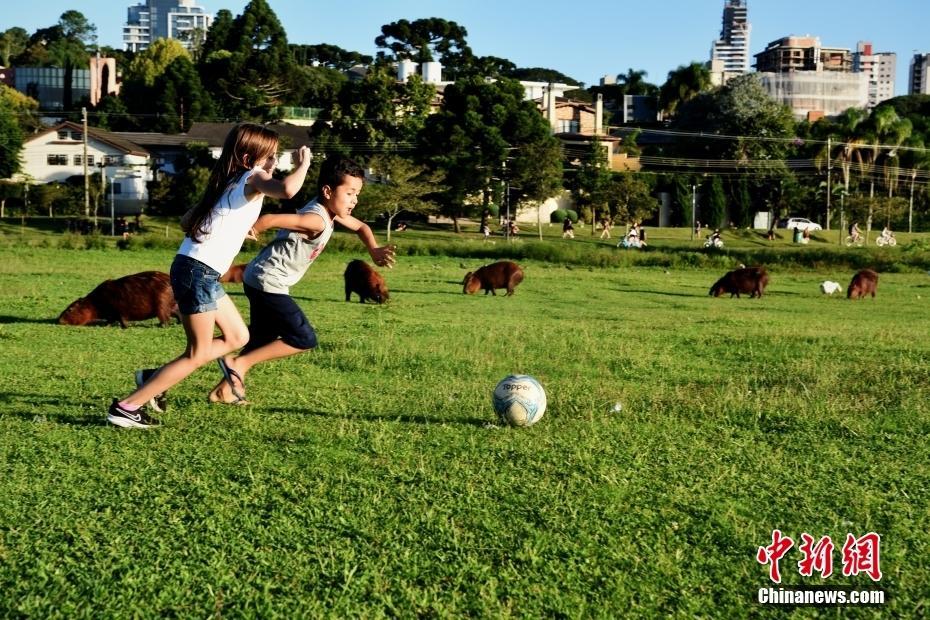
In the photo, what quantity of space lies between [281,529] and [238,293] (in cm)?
1652

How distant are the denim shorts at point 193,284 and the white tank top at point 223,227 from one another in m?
0.04

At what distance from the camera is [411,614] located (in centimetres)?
385

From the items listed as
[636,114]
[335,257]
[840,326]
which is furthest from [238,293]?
[636,114]

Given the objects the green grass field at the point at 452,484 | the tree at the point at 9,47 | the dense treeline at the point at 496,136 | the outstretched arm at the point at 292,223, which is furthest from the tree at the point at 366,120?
the tree at the point at 9,47

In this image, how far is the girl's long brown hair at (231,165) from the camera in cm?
645

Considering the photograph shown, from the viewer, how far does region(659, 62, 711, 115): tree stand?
326ft

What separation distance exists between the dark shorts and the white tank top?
1.04m

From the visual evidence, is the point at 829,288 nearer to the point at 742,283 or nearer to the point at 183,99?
the point at 742,283

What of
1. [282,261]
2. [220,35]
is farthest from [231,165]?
[220,35]

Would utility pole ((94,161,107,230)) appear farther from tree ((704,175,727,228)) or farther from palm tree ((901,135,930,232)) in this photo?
palm tree ((901,135,930,232))

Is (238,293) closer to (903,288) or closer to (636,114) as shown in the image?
(903,288)

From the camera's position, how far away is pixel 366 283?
1975 centimetres

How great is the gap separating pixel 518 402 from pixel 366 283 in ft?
42.7

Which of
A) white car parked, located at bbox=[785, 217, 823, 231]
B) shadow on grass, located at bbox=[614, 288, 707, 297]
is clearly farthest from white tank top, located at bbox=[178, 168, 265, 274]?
white car parked, located at bbox=[785, 217, 823, 231]
